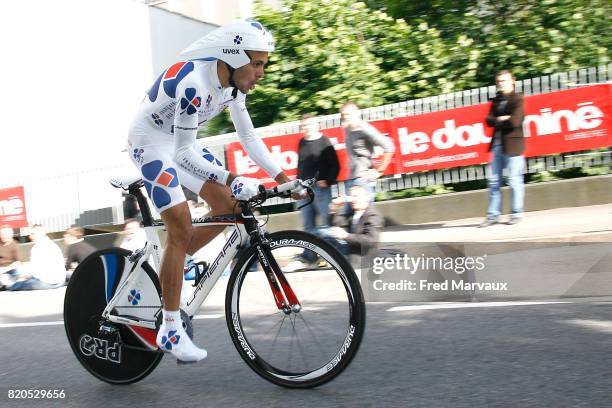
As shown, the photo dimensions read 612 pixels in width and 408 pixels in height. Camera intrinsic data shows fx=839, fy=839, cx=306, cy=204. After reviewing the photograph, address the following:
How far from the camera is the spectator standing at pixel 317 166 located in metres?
10.0

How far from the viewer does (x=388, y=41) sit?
15680 mm

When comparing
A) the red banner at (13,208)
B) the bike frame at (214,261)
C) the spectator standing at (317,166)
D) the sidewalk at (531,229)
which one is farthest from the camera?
the red banner at (13,208)

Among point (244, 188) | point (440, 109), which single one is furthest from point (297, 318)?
point (440, 109)

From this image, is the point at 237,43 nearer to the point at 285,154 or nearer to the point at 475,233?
the point at 475,233

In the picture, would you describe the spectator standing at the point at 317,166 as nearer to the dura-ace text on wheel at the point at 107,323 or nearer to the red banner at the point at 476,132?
the red banner at the point at 476,132

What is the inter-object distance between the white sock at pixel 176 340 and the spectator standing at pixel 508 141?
6619mm

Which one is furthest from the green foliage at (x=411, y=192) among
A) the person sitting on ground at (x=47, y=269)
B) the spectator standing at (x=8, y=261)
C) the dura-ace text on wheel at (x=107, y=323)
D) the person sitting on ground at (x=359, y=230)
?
the dura-ace text on wheel at (x=107, y=323)

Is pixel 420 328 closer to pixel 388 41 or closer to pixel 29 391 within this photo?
pixel 29 391

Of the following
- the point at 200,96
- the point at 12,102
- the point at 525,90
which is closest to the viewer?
the point at 200,96

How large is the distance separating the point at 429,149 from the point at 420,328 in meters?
7.17

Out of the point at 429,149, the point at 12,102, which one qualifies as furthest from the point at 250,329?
the point at 12,102

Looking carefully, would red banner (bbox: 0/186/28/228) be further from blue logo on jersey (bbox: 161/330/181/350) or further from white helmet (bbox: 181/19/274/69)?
white helmet (bbox: 181/19/274/69)

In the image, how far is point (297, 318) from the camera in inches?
177

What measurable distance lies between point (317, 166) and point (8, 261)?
17.2 feet
